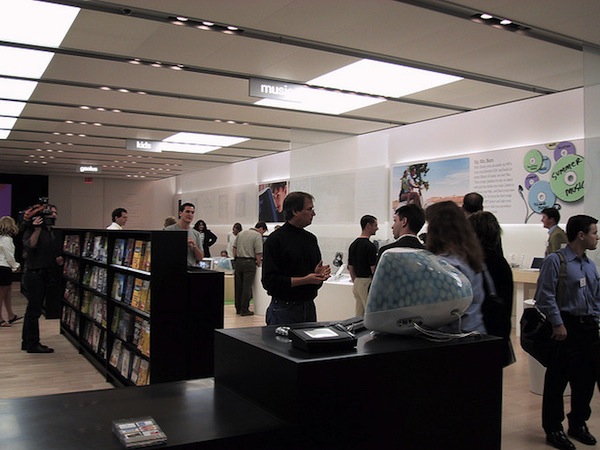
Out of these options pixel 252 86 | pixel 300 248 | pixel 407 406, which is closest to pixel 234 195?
pixel 252 86

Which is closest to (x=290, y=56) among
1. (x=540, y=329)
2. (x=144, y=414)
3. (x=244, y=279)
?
(x=540, y=329)

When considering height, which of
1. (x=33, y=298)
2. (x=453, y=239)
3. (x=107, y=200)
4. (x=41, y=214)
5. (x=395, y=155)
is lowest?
(x=33, y=298)

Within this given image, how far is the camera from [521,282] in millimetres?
8078

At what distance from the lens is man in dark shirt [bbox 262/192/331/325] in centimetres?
393

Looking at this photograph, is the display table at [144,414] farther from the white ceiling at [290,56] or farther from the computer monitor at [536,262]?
the computer monitor at [536,262]

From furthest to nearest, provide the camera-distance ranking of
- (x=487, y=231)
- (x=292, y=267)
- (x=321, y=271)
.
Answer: (x=292, y=267) → (x=321, y=271) → (x=487, y=231)

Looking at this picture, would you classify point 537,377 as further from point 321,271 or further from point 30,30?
point 30,30

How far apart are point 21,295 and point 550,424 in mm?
12183

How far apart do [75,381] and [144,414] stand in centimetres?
452

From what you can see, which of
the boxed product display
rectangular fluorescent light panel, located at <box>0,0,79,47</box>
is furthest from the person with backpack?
rectangular fluorescent light panel, located at <box>0,0,79,47</box>

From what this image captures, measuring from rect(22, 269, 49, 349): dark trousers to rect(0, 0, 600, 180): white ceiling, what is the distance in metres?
2.42

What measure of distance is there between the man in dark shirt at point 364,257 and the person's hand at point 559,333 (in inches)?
128

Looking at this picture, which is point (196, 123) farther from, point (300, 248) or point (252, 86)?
point (300, 248)

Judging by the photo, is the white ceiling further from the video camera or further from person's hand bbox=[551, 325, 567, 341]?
person's hand bbox=[551, 325, 567, 341]
